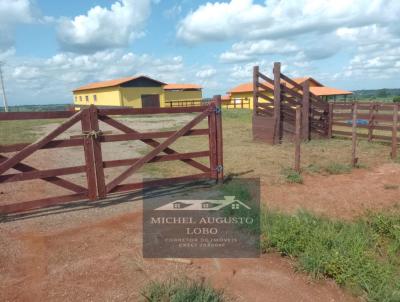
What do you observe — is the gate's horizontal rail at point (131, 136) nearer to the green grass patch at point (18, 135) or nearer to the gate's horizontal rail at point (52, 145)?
the gate's horizontal rail at point (52, 145)

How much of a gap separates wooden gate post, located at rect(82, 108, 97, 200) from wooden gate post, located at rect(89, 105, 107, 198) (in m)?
0.05

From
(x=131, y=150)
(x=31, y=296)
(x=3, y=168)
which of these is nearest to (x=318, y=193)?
(x=31, y=296)

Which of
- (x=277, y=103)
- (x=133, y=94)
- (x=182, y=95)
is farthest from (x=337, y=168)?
(x=182, y=95)

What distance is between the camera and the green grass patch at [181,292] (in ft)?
9.37

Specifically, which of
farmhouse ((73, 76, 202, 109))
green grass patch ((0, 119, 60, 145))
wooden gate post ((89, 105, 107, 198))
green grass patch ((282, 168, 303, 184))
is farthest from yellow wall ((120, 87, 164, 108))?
wooden gate post ((89, 105, 107, 198))

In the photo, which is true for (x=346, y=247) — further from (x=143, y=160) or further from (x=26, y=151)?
(x=26, y=151)

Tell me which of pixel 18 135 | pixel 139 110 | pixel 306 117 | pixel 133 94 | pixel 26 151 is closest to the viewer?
pixel 26 151

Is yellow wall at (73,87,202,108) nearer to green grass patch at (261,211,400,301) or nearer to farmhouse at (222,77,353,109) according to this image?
farmhouse at (222,77,353,109)

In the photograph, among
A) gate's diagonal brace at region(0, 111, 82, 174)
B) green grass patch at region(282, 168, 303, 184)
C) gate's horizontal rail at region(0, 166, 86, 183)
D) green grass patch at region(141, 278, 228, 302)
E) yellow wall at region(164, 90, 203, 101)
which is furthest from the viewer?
yellow wall at region(164, 90, 203, 101)

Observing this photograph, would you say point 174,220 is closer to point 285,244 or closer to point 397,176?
point 285,244

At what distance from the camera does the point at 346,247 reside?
12.3ft

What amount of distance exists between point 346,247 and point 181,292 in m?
2.09

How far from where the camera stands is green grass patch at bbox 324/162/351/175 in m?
7.91

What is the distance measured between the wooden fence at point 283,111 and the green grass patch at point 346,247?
7764 mm
